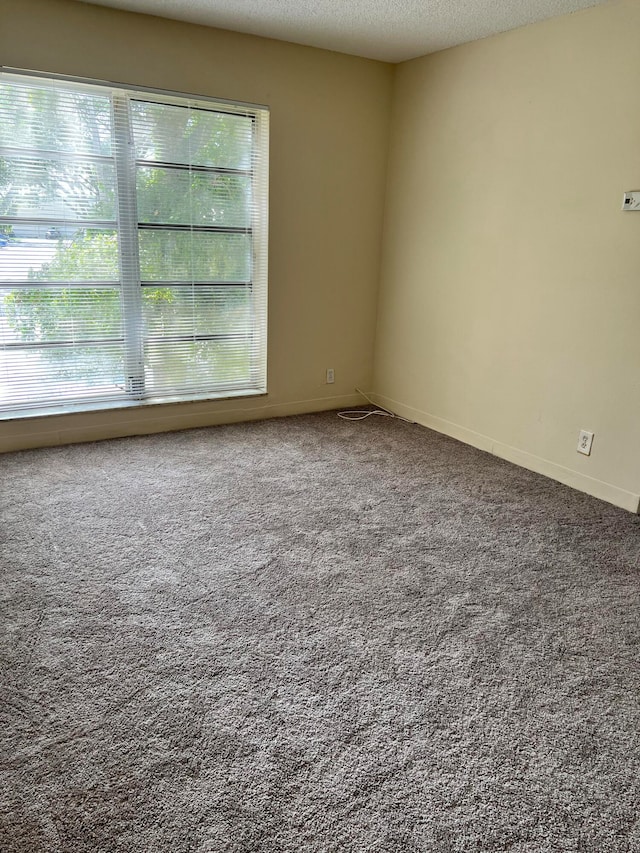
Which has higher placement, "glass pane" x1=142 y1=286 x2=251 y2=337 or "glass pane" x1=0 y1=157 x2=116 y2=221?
"glass pane" x1=0 y1=157 x2=116 y2=221

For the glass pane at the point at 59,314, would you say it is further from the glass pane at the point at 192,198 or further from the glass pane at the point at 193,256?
the glass pane at the point at 192,198

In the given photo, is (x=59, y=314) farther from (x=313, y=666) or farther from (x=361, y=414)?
(x=313, y=666)

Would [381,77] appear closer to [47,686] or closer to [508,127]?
[508,127]

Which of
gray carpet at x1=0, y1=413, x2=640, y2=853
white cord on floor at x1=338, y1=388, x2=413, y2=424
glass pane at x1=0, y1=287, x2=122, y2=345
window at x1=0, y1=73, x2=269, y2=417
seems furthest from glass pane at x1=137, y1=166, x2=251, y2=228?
gray carpet at x1=0, y1=413, x2=640, y2=853

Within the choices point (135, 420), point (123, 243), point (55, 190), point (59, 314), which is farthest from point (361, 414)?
point (55, 190)

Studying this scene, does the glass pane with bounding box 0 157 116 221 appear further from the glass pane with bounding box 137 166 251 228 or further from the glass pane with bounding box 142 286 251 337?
the glass pane with bounding box 142 286 251 337

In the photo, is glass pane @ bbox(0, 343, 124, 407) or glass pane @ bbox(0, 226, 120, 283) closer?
glass pane @ bbox(0, 226, 120, 283)

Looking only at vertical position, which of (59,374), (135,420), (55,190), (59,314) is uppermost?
(55,190)

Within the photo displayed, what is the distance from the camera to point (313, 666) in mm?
1920

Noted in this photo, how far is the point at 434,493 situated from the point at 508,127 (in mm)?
2190

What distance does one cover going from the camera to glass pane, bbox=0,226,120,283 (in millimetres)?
3441

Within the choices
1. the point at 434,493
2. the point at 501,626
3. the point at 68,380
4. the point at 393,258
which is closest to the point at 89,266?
the point at 68,380

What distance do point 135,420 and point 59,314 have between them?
0.80 m

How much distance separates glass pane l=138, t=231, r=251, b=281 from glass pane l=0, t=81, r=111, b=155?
580 mm
